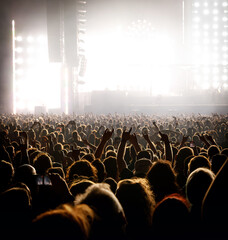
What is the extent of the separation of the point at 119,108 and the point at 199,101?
9.76 meters

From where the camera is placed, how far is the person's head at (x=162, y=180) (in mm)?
2779

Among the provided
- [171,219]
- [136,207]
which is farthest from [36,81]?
[171,219]

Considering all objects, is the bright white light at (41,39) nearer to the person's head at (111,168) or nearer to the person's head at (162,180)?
the person's head at (111,168)

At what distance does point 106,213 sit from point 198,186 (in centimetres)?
101

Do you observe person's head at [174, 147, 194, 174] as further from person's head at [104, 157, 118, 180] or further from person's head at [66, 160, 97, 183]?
person's head at [66, 160, 97, 183]

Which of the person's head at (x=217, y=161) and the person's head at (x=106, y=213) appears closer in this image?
the person's head at (x=106, y=213)

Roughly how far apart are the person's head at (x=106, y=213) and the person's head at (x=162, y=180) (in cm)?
119

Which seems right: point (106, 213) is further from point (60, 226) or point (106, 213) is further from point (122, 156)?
point (122, 156)

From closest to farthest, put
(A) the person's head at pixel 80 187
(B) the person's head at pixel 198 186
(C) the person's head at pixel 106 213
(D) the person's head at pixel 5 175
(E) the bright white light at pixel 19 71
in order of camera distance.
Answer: (C) the person's head at pixel 106 213, (B) the person's head at pixel 198 186, (A) the person's head at pixel 80 187, (D) the person's head at pixel 5 175, (E) the bright white light at pixel 19 71

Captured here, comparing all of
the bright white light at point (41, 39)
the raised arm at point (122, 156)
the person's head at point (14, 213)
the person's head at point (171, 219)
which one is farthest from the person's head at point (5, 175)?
the bright white light at point (41, 39)

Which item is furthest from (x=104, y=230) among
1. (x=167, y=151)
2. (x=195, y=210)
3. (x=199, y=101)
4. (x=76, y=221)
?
(x=199, y=101)

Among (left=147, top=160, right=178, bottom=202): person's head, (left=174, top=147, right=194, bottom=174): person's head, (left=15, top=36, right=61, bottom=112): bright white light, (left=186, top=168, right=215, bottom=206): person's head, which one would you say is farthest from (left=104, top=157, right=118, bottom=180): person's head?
(left=15, top=36, right=61, bottom=112): bright white light

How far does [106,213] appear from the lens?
157cm

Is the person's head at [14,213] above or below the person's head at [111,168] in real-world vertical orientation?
above
